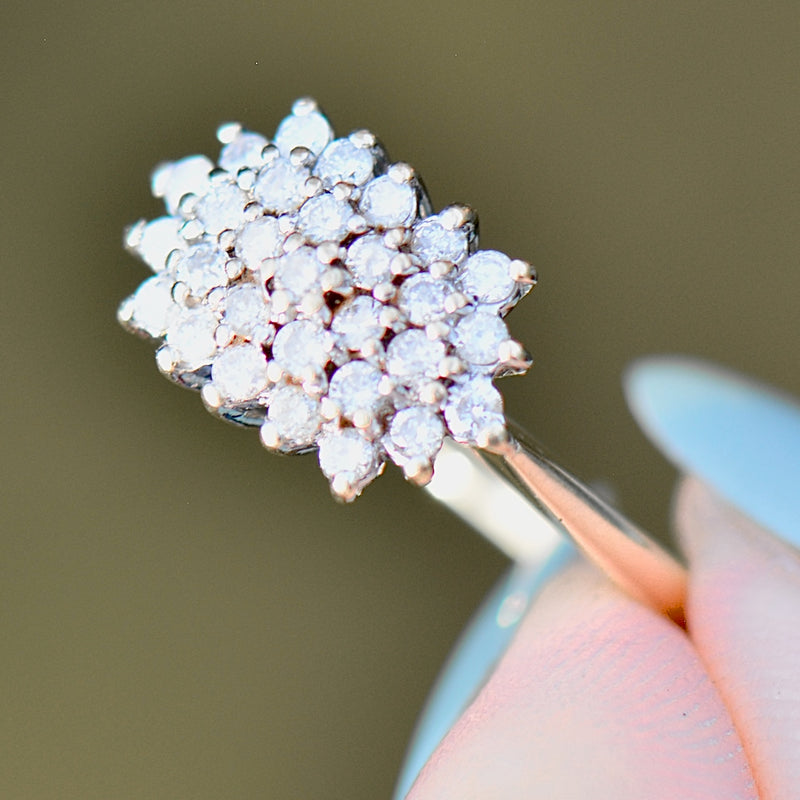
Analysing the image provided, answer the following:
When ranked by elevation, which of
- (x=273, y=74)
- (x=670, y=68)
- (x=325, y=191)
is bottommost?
(x=670, y=68)

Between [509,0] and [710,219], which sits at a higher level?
[509,0]

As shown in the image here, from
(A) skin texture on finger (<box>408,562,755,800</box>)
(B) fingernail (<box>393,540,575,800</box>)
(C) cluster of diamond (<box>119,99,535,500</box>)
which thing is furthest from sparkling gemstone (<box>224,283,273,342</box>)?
(B) fingernail (<box>393,540,575,800</box>)

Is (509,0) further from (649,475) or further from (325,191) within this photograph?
(325,191)

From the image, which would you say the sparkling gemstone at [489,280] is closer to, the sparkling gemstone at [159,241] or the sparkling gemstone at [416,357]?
the sparkling gemstone at [416,357]

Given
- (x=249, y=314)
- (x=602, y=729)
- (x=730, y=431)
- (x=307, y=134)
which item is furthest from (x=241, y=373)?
(x=730, y=431)

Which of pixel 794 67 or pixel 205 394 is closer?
pixel 205 394

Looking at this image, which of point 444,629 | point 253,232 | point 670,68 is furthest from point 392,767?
point 670,68

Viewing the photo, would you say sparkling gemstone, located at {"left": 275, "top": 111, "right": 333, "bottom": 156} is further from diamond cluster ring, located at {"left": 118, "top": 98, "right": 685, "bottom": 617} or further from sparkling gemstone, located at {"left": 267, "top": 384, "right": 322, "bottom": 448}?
sparkling gemstone, located at {"left": 267, "top": 384, "right": 322, "bottom": 448}
